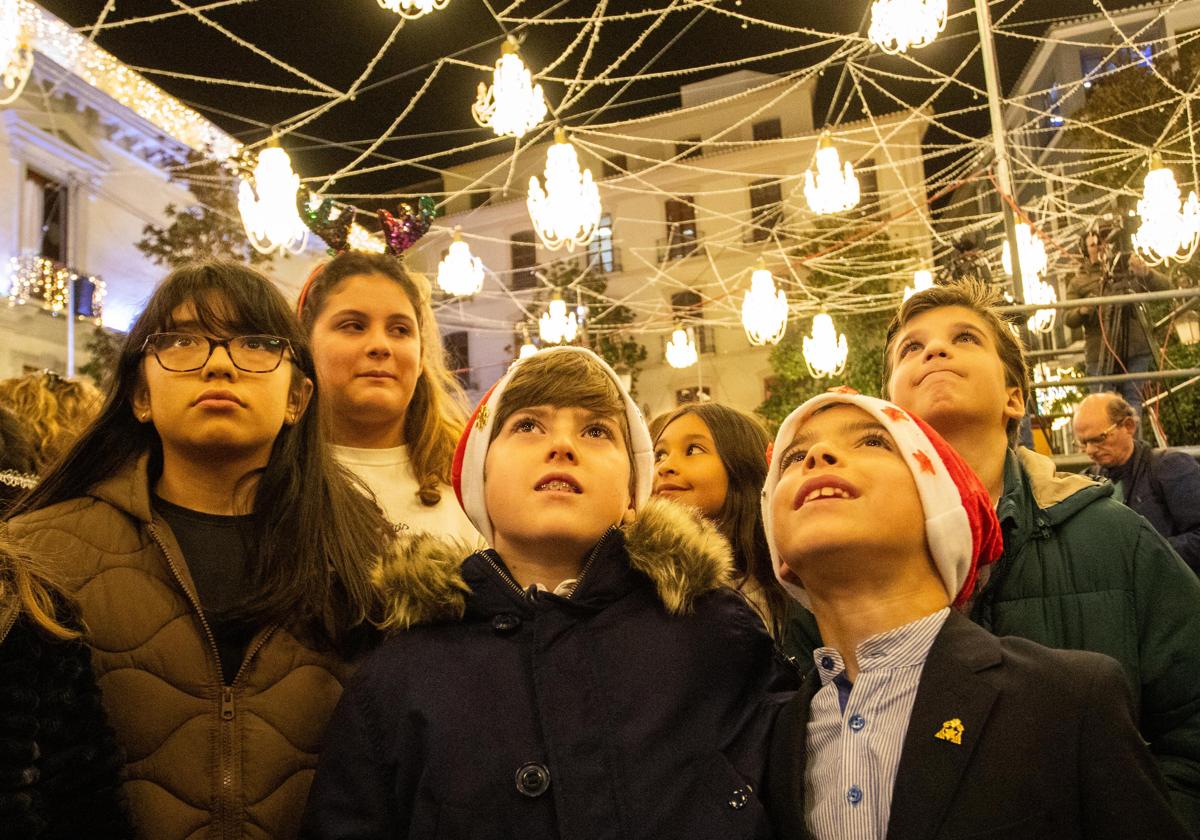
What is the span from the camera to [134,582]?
1901 mm

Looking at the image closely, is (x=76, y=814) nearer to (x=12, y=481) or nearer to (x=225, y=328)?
(x=225, y=328)

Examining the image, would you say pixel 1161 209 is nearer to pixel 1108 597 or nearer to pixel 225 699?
pixel 1108 597

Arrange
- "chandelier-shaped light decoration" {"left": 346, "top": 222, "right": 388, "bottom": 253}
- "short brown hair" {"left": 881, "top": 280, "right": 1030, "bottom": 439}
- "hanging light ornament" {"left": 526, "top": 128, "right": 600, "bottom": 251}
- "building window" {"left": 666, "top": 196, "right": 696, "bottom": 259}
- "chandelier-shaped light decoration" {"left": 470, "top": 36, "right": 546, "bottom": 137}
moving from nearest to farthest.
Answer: "short brown hair" {"left": 881, "top": 280, "right": 1030, "bottom": 439} < "chandelier-shaped light decoration" {"left": 346, "top": 222, "right": 388, "bottom": 253} < "chandelier-shaped light decoration" {"left": 470, "top": 36, "right": 546, "bottom": 137} < "hanging light ornament" {"left": 526, "top": 128, "right": 600, "bottom": 251} < "building window" {"left": 666, "top": 196, "right": 696, "bottom": 259}

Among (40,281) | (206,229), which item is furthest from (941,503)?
(40,281)

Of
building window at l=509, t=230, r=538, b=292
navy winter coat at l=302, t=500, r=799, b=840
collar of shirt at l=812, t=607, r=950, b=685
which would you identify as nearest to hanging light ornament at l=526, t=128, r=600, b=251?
navy winter coat at l=302, t=500, r=799, b=840

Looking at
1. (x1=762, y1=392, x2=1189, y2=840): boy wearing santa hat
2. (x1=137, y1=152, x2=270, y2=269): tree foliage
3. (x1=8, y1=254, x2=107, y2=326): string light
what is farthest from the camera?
(x1=137, y1=152, x2=270, y2=269): tree foliage

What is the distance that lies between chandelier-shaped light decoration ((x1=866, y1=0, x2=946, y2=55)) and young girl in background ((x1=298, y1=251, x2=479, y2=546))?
17.0ft

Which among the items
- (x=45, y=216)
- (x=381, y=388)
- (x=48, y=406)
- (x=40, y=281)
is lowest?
(x=381, y=388)

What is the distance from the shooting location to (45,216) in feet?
57.0

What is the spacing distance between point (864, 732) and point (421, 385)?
2.06 m

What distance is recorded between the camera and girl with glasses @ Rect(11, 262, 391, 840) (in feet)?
5.92

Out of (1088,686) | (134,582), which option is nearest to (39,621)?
(134,582)

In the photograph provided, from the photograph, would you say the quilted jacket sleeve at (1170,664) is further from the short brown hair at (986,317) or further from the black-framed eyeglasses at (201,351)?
the black-framed eyeglasses at (201,351)

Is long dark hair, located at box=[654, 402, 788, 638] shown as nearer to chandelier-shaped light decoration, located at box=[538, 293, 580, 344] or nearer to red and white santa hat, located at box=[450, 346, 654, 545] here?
red and white santa hat, located at box=[450, 346, 654, 545]
